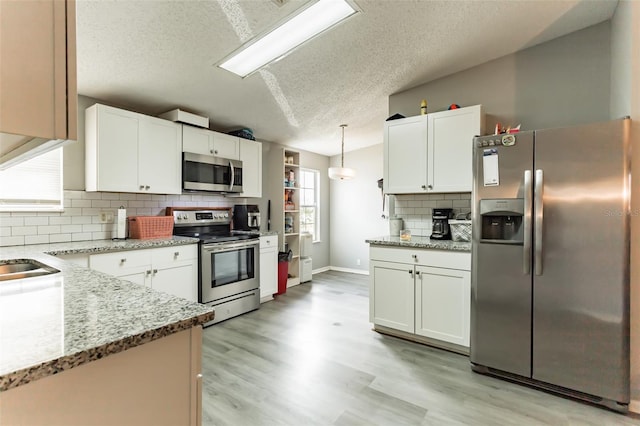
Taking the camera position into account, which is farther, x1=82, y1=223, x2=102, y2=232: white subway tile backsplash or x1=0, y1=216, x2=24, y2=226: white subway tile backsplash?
x1=82, y1=223, x2=102, y2=232: white subway tile backsplash

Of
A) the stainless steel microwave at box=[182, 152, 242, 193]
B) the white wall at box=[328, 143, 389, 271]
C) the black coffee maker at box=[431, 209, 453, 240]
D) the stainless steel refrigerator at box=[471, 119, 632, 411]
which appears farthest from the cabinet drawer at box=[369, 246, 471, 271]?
the white wall at box=[328, 143, 389, 271]

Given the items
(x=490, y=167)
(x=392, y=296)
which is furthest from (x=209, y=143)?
(x=490, y=167)

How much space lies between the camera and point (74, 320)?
82 centimetres

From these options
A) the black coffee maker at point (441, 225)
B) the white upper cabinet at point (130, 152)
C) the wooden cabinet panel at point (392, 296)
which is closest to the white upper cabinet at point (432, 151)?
the black coffee maker at point (441, 225)

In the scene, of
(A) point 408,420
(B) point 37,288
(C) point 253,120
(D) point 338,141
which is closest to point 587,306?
(A) point 408,420

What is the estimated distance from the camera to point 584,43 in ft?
8.75

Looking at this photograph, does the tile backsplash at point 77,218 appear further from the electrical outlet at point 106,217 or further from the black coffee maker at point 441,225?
the black coffee maker at point 441,225

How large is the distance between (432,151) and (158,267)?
2.82 m

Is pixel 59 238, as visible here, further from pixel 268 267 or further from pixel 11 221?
pixel 268 267

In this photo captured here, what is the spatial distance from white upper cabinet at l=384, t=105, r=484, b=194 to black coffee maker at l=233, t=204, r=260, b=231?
76.2 inches

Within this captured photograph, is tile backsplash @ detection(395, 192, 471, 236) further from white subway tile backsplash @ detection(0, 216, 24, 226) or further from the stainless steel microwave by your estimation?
white subway tile backsplash @ detection(0, 216, 24, 226)

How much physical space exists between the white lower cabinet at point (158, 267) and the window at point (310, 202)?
9.38ft

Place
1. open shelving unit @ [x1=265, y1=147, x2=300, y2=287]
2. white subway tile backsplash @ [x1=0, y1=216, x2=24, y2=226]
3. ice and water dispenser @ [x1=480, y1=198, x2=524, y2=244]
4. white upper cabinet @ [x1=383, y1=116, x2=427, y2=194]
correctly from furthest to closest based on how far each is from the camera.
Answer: open shelving unit @ [x1=265, y1=147, x2=300, y2=287]
white upper cabinet @ [x1=383, y1=116, x2=427, y2=194]
white subway tile backsplash @ [x1=0, y1=216, x2=24, y2=226]
ice and water dispenser @ [x1=480, y1=198, x2=524, y2=244]

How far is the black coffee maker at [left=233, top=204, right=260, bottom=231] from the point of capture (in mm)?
4199
